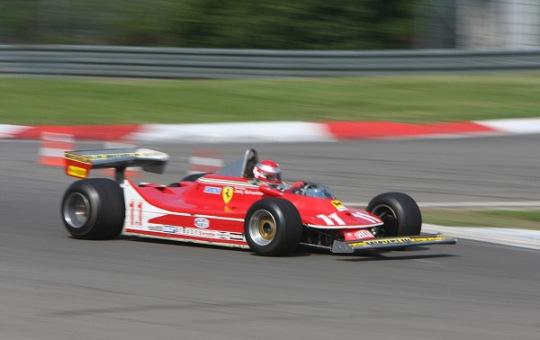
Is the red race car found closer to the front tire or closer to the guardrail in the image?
the front tire

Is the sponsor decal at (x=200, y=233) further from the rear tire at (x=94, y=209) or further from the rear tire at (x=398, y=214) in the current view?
the rear tire at (x=398, y=214)

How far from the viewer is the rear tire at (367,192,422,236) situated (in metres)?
8.31

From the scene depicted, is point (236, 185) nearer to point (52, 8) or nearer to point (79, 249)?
point (79, 249)

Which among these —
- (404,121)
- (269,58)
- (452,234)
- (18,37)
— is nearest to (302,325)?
(452,234)

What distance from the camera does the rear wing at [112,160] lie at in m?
9.14

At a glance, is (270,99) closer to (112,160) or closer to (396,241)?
(112,160)

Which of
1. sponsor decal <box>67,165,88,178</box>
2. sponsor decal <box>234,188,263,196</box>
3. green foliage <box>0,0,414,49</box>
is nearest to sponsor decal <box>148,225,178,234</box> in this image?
sponsor decal <box>234,188,263,196</box>

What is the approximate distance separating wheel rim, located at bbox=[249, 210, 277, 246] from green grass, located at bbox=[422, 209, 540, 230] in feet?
7.71

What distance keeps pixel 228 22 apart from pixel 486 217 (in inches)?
433

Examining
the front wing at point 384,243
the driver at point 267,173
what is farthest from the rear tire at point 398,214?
the driver at point 267,173

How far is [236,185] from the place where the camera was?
8.36m

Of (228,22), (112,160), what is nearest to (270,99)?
(228,22)

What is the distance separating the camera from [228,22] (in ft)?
66.6

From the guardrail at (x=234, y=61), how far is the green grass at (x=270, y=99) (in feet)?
0.55
